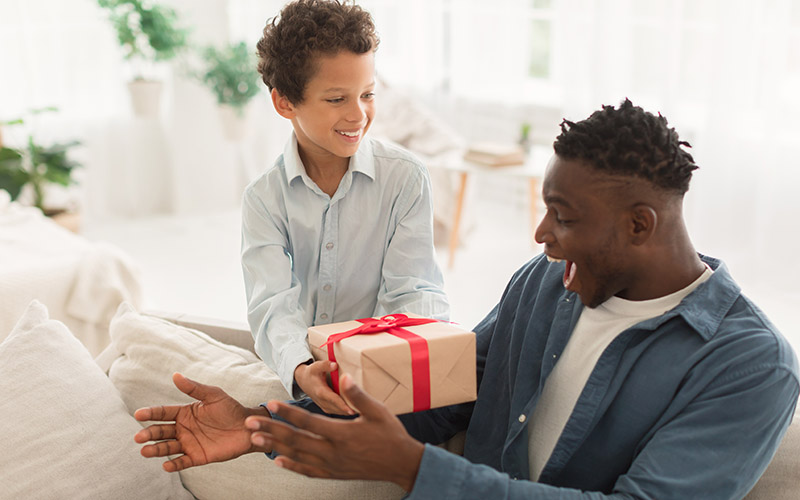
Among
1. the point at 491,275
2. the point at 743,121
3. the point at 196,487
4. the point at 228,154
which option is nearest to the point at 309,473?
the point at 196,487

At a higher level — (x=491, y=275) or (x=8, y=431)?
(x=8, y=431)

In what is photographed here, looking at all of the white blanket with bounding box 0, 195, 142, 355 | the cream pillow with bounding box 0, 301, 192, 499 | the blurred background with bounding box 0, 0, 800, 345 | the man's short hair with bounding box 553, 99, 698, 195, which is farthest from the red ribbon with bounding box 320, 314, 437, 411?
the blurred background with bounding box 0, 0, 800, 345

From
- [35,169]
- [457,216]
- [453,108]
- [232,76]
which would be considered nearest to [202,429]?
[457,216]

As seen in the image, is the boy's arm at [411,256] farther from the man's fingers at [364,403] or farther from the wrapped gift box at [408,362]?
the man's fingers at [364,403]

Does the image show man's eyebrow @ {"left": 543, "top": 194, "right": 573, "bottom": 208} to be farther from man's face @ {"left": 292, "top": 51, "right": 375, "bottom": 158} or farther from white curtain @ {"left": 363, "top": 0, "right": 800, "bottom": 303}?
white curtain @ {"left": 363, "top": 0, "right": 800, "bottom": 303}

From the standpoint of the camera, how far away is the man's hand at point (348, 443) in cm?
96

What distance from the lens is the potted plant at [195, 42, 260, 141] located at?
497cm

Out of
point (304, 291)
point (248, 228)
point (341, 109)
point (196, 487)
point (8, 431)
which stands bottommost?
point (196, 487)

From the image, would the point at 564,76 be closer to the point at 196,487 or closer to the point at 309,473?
the point at 196,487

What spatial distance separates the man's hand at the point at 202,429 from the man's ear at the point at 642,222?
2.18ft

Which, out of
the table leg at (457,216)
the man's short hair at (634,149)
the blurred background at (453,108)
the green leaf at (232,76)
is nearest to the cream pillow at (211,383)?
the man's short hair at (634,149)

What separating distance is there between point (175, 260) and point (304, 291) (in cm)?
317

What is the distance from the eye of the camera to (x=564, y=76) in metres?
4.54

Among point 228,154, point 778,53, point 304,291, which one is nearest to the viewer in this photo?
point 304,291
